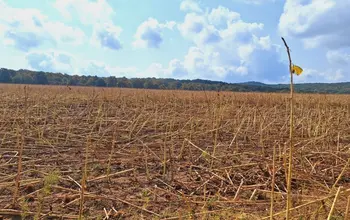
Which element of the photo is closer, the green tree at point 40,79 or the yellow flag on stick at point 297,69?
the yellow flag on stick at point 297,69

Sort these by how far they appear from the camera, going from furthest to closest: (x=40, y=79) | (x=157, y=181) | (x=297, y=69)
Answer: (x=40, y=79) < (x=157, y=181) < (x=297, y=69)

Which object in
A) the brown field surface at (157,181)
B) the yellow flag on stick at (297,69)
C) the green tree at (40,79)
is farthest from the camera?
the green tree at (40,79)

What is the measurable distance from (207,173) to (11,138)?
2906mm

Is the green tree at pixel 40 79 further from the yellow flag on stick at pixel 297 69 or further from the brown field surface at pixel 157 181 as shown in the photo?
the yellow flag on stick at pixel 297 69

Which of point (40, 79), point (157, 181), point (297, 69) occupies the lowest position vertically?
point (157, 181)

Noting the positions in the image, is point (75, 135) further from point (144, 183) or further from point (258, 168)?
point (258, 168)

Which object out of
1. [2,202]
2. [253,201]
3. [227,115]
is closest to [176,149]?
[253,201]

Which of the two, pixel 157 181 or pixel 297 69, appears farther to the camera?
pixel 157 181

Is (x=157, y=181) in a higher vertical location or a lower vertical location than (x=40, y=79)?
lower

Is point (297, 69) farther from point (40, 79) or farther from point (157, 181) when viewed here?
point (40, 79)

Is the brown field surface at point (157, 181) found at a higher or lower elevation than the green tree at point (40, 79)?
lower

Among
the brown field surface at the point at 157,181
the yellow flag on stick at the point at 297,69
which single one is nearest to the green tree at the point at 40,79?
the brown field surface at the point at 157,181

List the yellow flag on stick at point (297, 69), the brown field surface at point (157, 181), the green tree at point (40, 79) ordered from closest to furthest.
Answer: the yellow flag on stick at point (297, 69)
the brown field surface at point (157, 181)
the green tree at point (40, 79)

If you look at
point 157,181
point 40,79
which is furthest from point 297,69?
point 40,79
